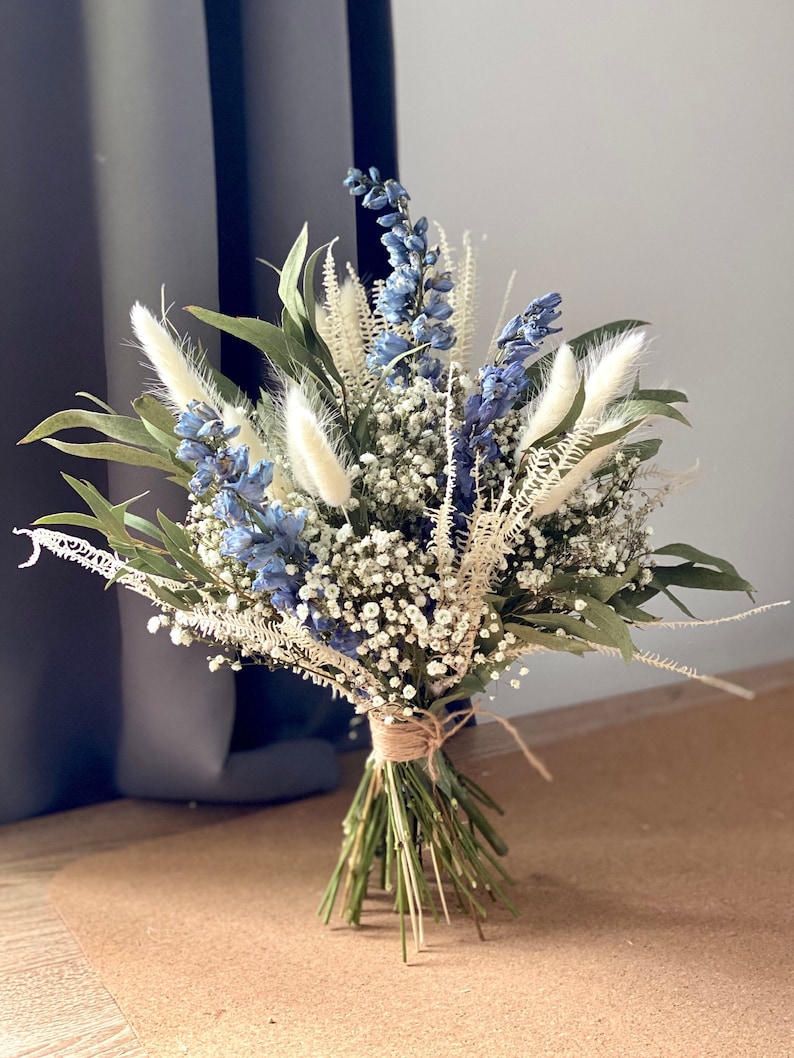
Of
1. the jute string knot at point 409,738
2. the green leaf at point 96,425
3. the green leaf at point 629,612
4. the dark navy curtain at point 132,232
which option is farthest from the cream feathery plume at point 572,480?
the dark navy curtain at point 132,232

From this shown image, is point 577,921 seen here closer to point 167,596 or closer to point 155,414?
point 167,596

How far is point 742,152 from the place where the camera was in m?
1.23

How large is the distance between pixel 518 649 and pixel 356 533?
0.56 feet

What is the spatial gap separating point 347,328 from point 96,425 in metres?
0.22

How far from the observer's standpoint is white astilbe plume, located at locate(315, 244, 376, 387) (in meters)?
0.81

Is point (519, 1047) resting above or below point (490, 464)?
below

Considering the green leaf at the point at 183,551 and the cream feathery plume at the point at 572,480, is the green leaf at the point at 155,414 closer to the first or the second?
the green leaf at the point at 183,551

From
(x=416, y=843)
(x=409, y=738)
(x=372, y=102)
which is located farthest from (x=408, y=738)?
(x=372, y=102)

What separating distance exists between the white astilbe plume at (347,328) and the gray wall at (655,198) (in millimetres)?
299

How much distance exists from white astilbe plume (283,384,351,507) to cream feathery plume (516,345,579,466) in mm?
142

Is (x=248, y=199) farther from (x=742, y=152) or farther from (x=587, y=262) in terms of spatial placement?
(x=742, y=152)

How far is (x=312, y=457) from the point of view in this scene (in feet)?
2.15

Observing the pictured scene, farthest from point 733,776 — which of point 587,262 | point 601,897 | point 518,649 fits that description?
point 587,262

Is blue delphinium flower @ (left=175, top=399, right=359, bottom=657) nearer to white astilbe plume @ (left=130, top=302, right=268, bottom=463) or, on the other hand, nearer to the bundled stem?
white astilbe plume @ (left=130, top=302, right=268, bottom=463)
